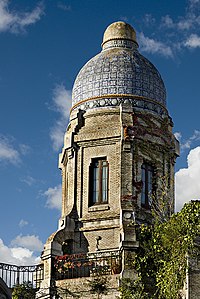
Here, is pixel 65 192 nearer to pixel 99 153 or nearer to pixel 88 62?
pixel 99 153

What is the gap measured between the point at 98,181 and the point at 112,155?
1348 millimetres

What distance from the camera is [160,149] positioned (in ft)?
125

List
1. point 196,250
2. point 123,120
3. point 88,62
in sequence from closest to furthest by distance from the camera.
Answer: point 196,250 < point 123,120 < point 88,62

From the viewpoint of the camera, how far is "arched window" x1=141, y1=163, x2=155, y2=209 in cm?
3694

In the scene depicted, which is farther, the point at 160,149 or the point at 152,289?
the point at 160,149

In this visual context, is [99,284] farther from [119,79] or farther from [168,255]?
[119,79]

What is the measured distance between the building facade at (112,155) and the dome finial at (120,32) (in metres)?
0.05

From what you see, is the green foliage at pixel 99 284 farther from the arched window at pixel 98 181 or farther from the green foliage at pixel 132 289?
the arched window at pixel 98 181

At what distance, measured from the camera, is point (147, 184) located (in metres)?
37.4

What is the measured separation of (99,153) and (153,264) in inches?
248

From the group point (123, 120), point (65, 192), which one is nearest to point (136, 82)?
point (123, 120)

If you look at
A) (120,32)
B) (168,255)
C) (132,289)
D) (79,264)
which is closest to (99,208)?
(79,264)

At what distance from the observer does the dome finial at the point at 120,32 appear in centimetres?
4022

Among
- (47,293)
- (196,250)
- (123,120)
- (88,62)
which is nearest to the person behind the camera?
(196,250)
